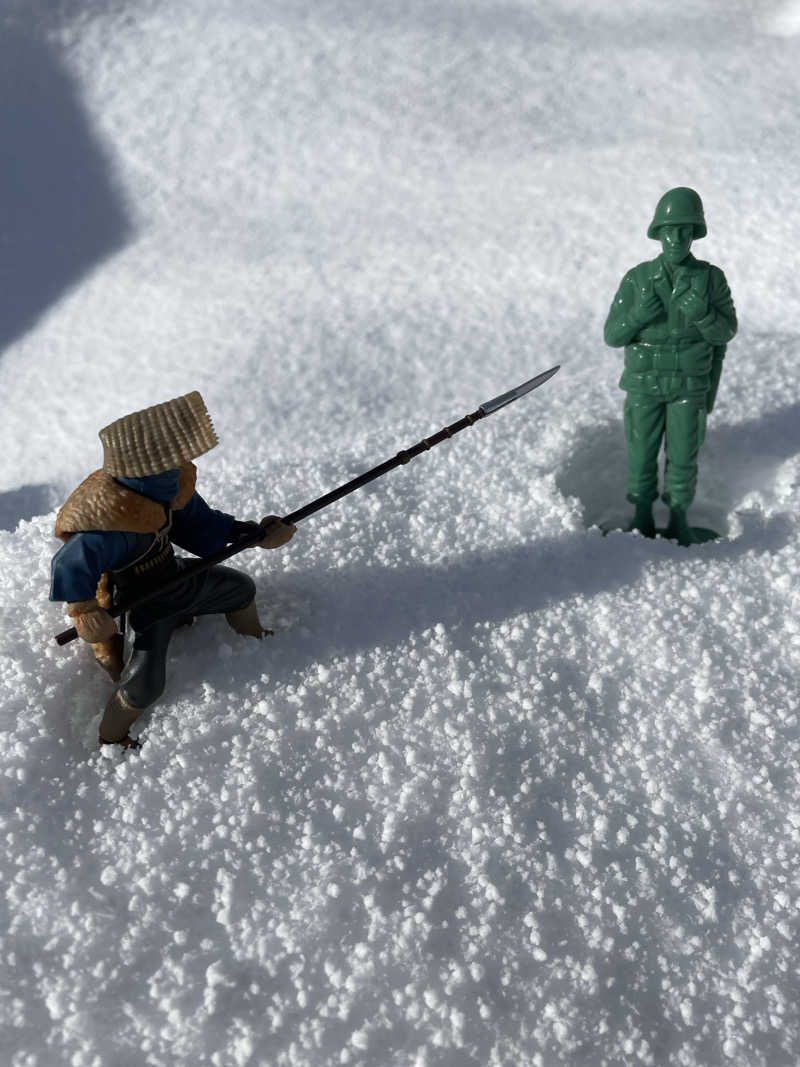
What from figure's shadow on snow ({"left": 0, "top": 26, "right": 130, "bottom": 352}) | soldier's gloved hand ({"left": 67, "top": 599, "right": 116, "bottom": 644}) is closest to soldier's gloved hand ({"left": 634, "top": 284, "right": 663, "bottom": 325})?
soldier's gloved hand ({"left": 67, "top": 599, "right": 116, "bottom": 644})

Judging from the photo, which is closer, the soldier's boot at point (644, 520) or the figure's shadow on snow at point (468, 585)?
the figure's shadow on snow at point (468, 585)

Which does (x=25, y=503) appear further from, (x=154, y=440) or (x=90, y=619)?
(x=154, y=440)

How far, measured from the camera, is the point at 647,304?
2969 mm

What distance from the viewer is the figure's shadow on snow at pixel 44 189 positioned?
5102mm

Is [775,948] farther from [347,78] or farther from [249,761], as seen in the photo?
[347,78]

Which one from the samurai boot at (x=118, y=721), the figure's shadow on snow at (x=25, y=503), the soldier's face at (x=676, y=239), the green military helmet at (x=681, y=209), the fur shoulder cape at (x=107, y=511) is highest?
the green military helmet at (x=681, y=209)

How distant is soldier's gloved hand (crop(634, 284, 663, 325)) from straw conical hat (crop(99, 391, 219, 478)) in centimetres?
156

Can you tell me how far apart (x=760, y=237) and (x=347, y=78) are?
110 inches

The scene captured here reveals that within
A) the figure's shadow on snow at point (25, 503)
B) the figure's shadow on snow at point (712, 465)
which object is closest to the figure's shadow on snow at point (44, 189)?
the figure's shadow on snow at point (25, 503)

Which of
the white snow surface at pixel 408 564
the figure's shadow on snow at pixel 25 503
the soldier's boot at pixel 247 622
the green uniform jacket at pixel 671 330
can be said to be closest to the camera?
the white snow surface at pixel 408 564

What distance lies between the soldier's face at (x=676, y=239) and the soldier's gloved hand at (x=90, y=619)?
212 cm

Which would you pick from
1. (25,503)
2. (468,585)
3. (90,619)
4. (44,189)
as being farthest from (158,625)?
(44,189)

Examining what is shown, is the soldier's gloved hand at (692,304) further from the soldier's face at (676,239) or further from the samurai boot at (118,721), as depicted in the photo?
the samurai boot at (118,721)

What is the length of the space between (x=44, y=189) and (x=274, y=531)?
394 cm
